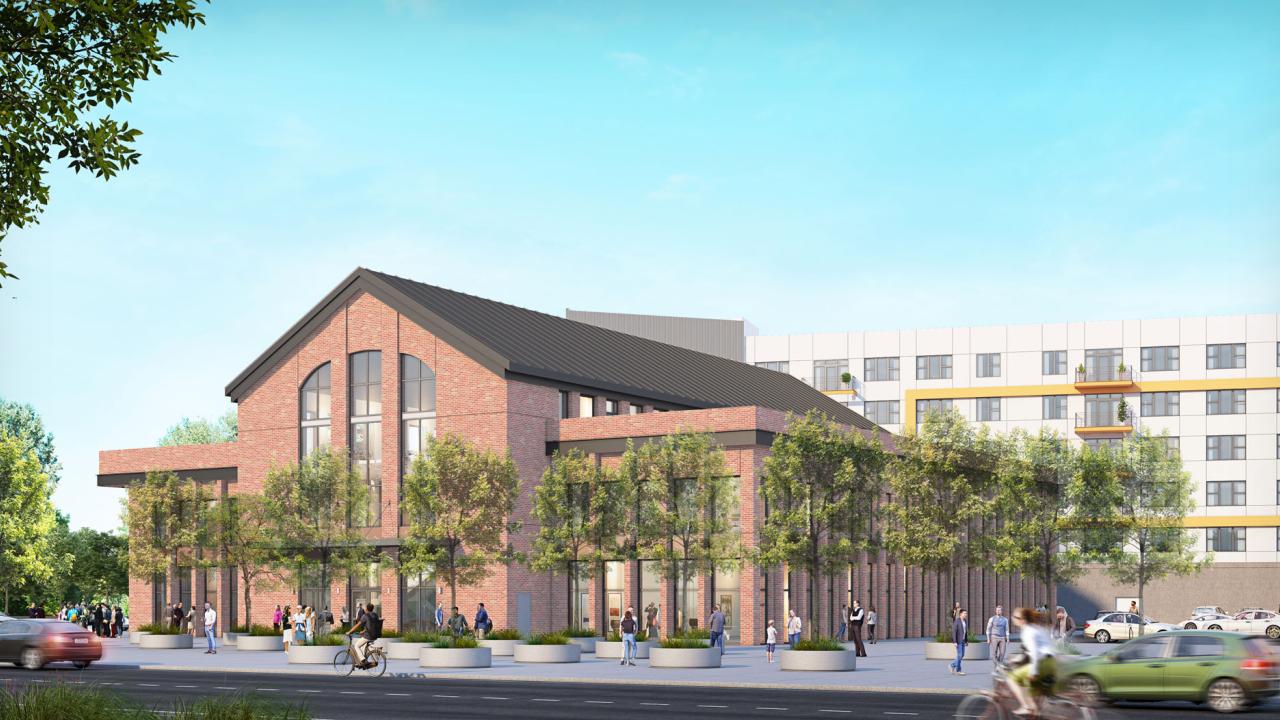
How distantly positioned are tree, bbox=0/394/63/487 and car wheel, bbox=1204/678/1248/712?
98541 millimetres

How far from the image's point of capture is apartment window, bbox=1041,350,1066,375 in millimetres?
94188

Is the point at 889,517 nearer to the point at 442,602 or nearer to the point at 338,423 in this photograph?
the point at 442,602

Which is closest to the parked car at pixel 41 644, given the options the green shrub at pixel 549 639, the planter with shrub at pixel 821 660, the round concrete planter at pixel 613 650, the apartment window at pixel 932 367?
the green shrub at pixel 549 639

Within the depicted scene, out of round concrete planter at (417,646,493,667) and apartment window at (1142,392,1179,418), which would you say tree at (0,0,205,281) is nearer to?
round concrete planter at (417,646,493,667)

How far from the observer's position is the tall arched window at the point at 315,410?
63250mm

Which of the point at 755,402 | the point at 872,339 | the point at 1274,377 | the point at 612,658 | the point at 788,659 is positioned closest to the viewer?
the point at 788,659

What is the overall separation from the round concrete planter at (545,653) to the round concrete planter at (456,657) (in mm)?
2143

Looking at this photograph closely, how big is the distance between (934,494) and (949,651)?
6391mm

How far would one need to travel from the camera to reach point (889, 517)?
5100 centimetres

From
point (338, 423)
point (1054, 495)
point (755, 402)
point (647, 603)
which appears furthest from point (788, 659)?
point (755, 402)

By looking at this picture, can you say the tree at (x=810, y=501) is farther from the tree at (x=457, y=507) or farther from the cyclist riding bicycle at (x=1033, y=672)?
the cyclist riding bicycle at (x=1033, y=672)

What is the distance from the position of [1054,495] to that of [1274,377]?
116 feet

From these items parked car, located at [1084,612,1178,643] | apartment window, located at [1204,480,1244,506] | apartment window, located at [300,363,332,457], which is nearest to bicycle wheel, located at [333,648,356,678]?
apartment window, located at [300,363,332,457]

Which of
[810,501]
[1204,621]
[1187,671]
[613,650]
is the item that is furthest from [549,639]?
[1204,621]
